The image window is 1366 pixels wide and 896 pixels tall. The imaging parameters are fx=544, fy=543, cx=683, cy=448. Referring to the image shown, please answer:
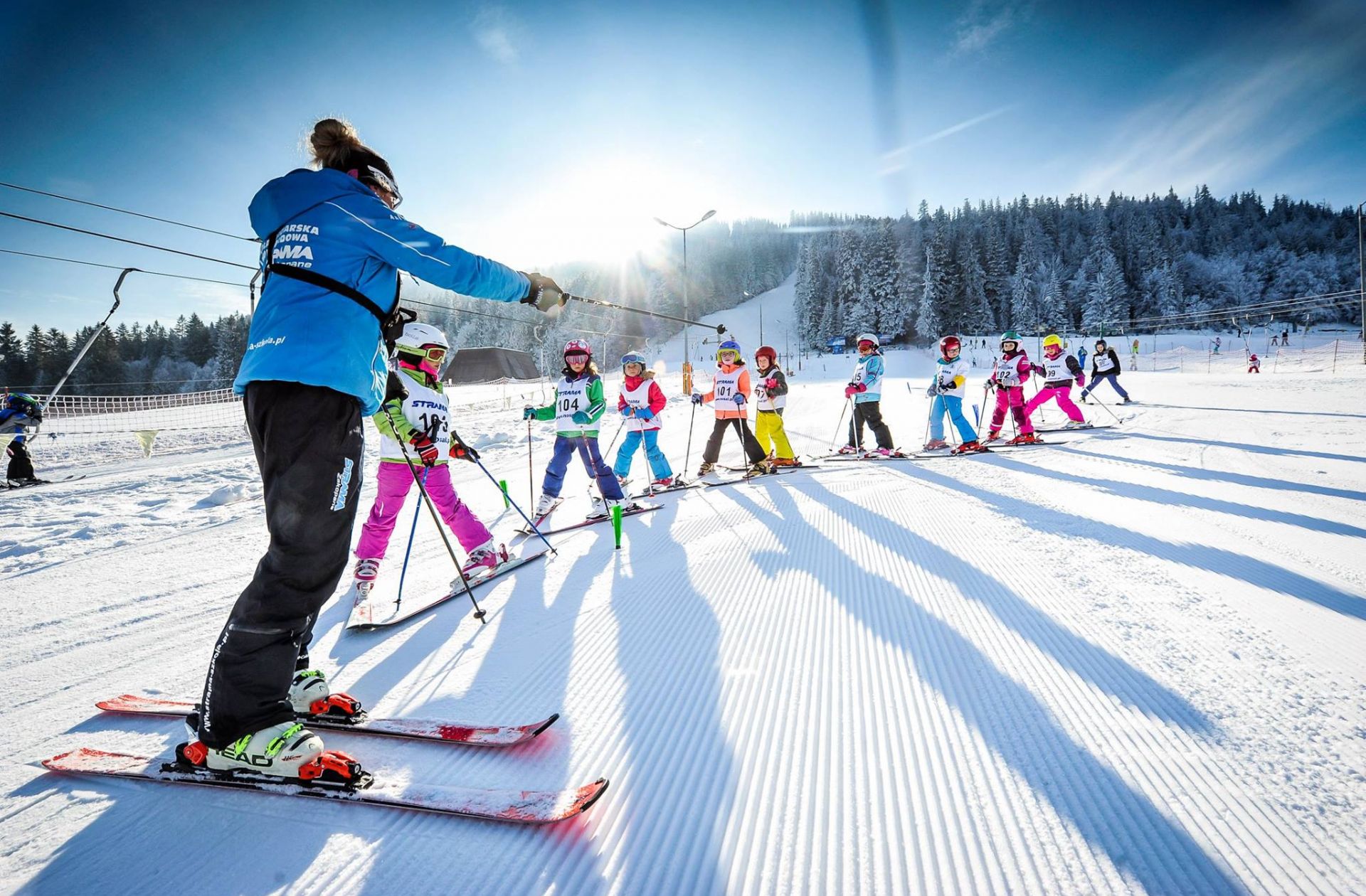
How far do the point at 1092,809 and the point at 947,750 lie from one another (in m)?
0.42

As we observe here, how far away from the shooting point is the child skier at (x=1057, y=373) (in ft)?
35.0

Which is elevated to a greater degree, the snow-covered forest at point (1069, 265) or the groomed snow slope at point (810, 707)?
the snow-covered forest at point (1069, 265)

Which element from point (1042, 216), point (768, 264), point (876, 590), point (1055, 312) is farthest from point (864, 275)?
point (876, 590)

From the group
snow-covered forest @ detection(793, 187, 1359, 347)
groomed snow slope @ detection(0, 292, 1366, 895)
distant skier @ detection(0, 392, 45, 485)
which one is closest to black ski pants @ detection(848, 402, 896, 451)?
groomed snow slope @ detection(0, 292, 1366, 895)

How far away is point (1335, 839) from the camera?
4.84ft

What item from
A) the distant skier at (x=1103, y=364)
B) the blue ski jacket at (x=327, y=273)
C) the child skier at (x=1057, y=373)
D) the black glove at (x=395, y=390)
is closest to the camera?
the blue ski jacket at (x=327, y=273)

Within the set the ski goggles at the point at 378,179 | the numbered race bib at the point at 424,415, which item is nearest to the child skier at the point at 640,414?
the numbered race bib at the point at 424,415

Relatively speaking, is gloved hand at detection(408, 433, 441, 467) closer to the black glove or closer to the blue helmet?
the black glove

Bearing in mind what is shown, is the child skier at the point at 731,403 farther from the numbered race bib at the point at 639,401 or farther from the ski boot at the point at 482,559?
the ski boot at the point at 482,559

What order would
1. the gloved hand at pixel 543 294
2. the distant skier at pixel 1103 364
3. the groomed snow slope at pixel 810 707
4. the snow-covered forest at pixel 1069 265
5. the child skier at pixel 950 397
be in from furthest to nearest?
1. the snow-covered forest at pixel 1069 265
2. the distant skier at pixel 1103 364
3. the child skier at pixel 950 397
4. the gloved hand at pixel 543 294
5. the groomed snow slope at pixel 810 707

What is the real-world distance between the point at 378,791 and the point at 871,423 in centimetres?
932

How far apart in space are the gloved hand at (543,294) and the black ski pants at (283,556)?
105 cm

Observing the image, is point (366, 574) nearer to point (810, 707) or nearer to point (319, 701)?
point (319, 701)

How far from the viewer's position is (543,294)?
2818mm
